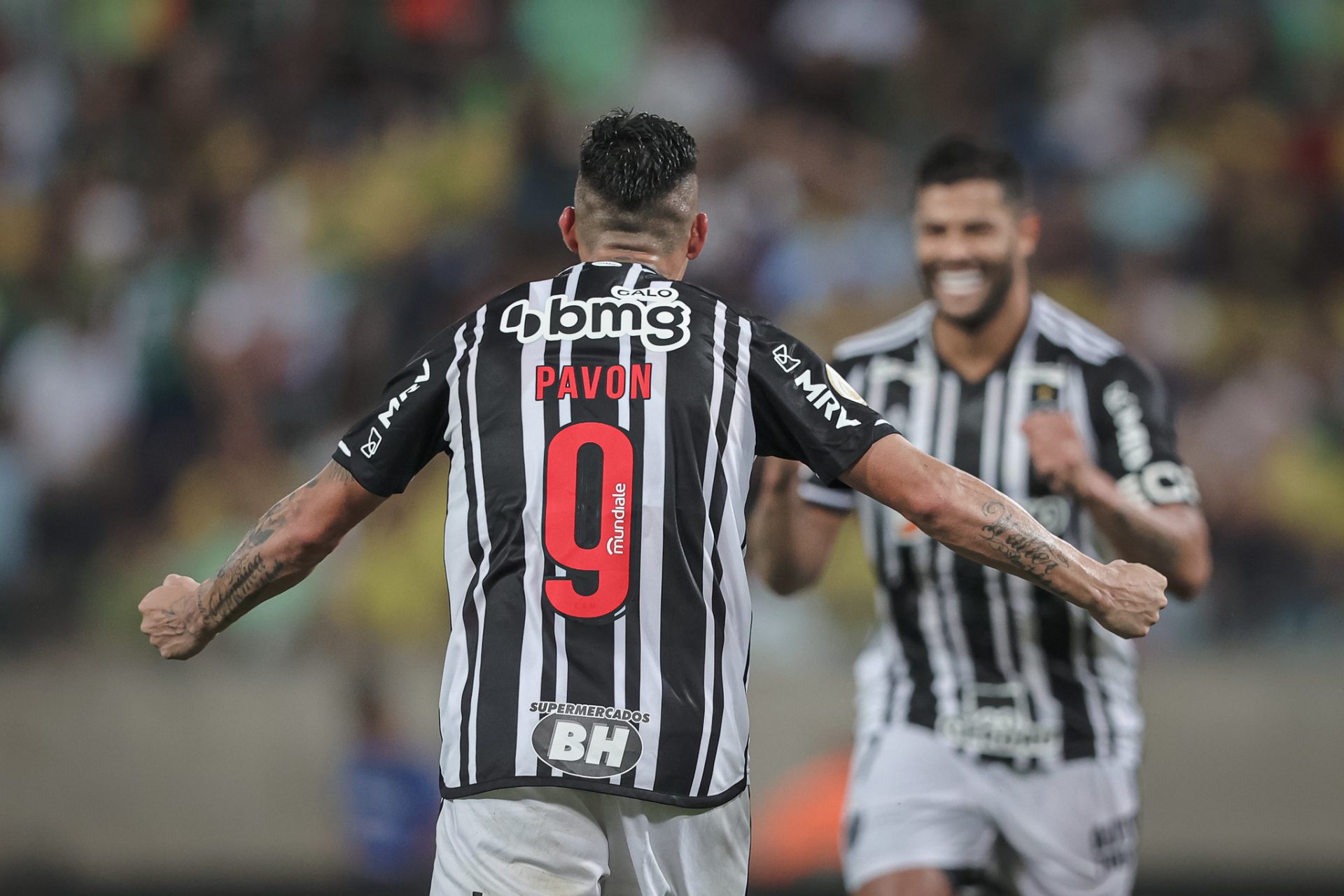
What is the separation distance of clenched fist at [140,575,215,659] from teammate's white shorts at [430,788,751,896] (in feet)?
2.20

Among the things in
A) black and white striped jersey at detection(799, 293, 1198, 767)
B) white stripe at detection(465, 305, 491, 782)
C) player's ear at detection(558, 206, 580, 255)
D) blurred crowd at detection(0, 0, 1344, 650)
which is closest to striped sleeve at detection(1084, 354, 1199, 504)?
black and white striped jersey at detection(799, 293, 1198, 767)

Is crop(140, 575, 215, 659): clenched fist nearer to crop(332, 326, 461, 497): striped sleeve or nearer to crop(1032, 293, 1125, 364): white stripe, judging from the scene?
crop(332, 326, 461, 497): striped sleeve

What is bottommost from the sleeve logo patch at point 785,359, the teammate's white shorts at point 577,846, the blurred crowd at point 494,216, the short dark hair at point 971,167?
the teammate's white shorts at point 577,846

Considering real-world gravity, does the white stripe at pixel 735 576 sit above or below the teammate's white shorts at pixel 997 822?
above

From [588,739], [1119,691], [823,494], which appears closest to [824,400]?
[588,739]

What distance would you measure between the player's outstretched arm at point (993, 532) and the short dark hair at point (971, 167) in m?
1.84

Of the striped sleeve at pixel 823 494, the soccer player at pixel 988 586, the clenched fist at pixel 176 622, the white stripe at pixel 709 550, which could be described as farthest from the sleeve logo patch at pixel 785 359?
the striped sleeve at pixel 823 494

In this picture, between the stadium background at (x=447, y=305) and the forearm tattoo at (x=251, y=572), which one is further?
the stadium background at (x=447, y=305)

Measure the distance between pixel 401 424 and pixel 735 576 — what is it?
748 mm

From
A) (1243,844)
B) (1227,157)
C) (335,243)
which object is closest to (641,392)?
(1243,844)

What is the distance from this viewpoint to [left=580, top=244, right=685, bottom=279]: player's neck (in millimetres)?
3477

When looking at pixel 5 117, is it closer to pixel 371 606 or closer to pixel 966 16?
pixel 371 606

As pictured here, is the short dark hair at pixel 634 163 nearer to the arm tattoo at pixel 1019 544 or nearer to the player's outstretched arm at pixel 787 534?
the arm tattoo at pixel 1019 544

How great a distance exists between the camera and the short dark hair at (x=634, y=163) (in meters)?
3.44
